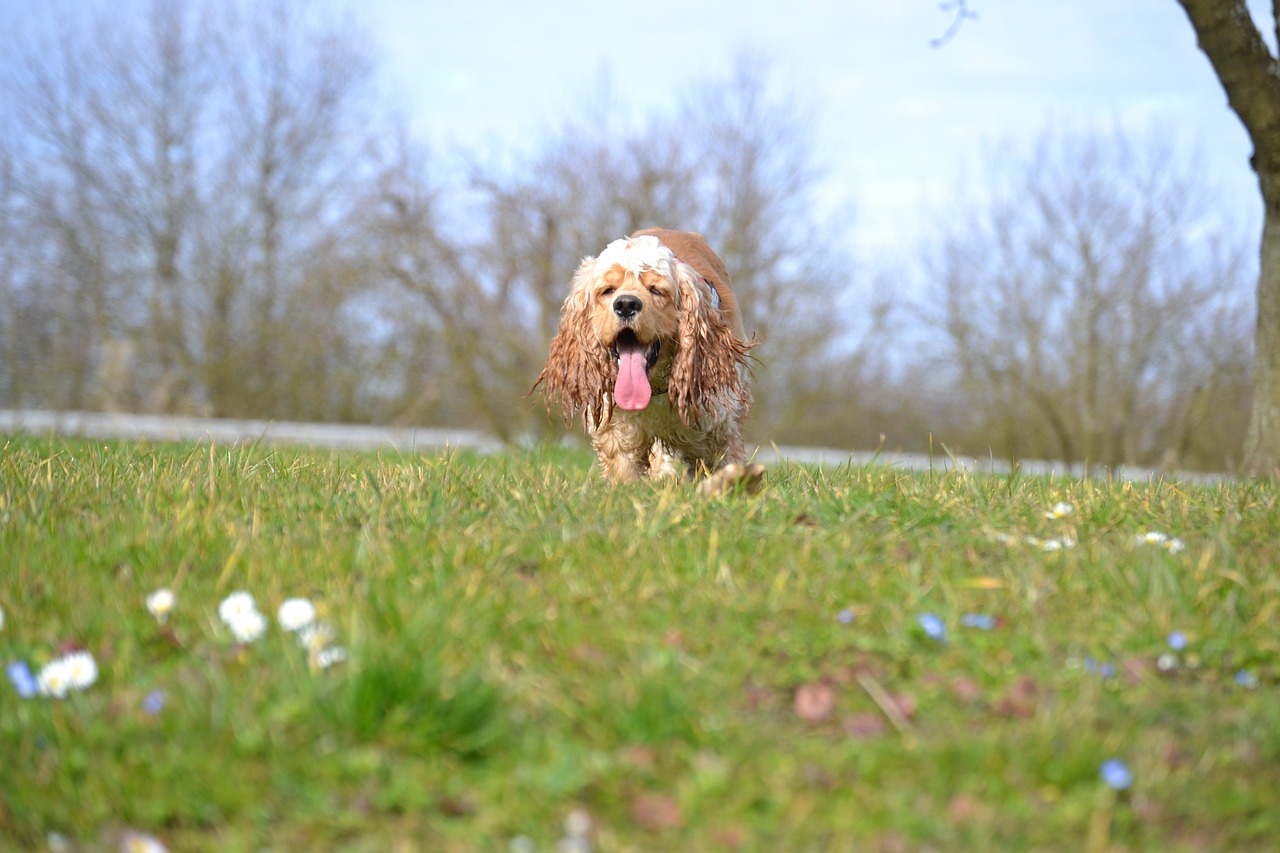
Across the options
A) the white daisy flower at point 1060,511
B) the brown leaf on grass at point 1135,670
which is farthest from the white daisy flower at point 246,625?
the white daisy flower at point 1060,511

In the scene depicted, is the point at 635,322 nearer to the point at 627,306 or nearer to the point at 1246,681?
the point at 627,306

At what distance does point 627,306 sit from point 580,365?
1.44 ft

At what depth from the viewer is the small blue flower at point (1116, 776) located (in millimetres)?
2045

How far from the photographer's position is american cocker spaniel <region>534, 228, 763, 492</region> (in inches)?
204

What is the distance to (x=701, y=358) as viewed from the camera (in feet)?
17.1

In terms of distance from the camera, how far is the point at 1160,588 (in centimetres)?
282

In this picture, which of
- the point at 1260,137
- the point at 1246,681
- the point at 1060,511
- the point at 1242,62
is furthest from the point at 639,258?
the point at 1260,137

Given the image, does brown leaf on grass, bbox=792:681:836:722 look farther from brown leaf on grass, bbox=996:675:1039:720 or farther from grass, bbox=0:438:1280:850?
brown leaf on grass, bbox=996:675:1039:720

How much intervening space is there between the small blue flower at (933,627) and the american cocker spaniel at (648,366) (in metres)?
2.59

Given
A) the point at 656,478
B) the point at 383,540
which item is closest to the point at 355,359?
the point at 656,478

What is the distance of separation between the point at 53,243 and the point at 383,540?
18573 millimetres

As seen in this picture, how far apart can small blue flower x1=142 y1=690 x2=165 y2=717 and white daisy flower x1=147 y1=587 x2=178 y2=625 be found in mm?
400

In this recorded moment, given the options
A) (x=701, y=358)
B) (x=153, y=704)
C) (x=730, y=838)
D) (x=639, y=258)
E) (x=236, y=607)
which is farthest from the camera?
(x=639, y=258)

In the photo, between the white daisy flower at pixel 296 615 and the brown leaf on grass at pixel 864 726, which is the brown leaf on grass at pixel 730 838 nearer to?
the brown leaf on grass at pixel 864 726
